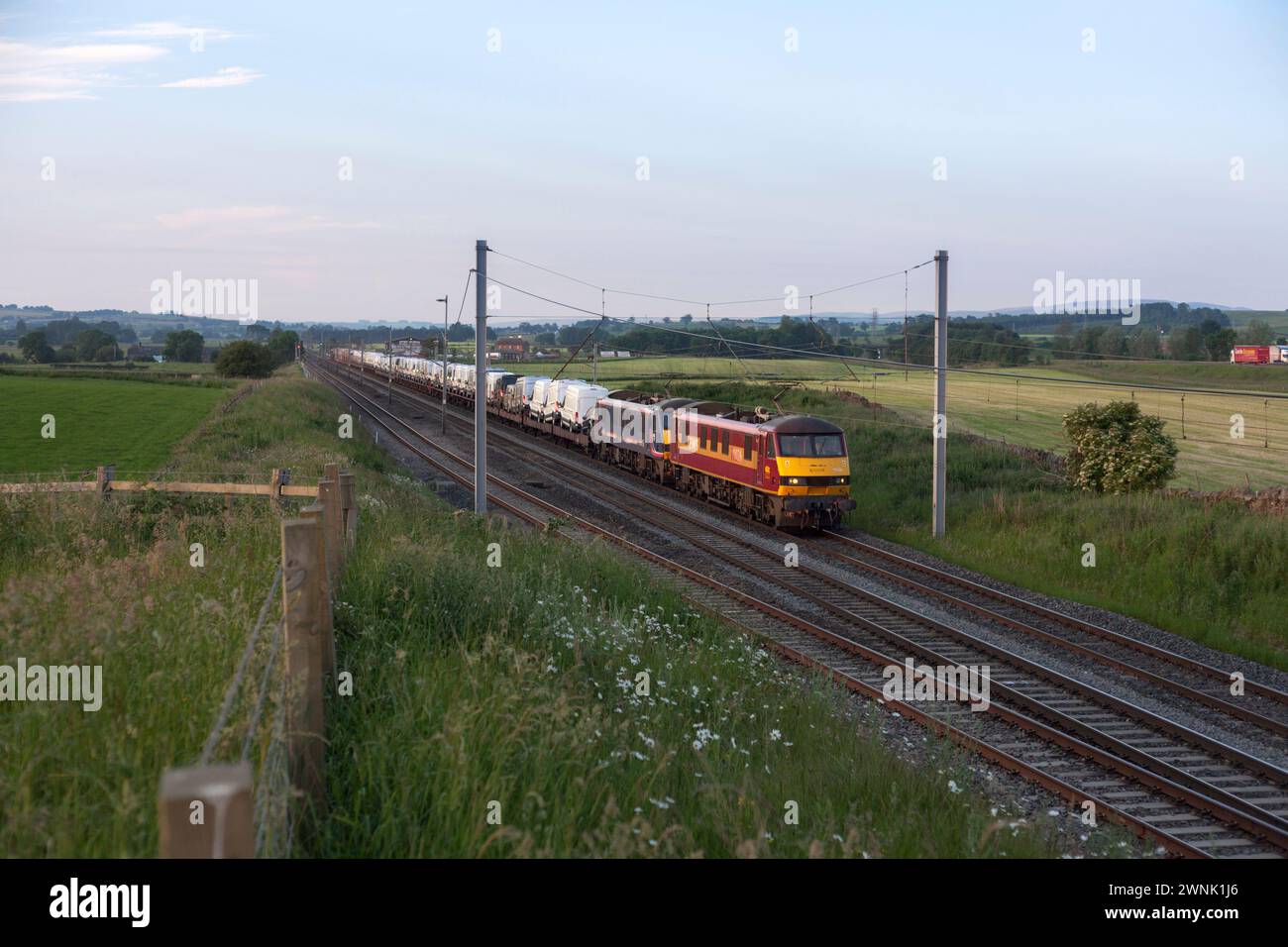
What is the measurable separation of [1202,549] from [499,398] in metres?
48.3

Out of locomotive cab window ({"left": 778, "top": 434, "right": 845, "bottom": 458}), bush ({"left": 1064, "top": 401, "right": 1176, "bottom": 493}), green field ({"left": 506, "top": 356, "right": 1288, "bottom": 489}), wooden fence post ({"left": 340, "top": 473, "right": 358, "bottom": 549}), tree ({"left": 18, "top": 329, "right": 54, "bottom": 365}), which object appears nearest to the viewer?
wooden fence post ({"left": 340, "top": 473, "right": 358, "bottom": 549})

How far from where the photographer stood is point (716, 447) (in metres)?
32.7

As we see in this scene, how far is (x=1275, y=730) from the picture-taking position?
13.1 meters

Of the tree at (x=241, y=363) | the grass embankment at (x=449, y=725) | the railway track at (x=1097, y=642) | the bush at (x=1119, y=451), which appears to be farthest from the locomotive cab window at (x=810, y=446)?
the tree at (x=241, y=363)

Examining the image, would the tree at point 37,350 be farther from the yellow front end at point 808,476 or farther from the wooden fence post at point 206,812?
the wooden fence post at point 206,812

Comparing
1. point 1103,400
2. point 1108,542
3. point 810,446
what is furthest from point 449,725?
point 1103,400

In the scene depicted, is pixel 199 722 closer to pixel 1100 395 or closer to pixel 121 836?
pixel 121 836

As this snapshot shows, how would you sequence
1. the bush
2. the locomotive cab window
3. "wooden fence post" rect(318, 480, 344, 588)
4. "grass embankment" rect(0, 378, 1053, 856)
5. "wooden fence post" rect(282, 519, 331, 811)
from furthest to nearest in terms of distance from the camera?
the bush, the locomotive cab window, "wooden fence post" rect(318, 480, 344, 588), "wooden fence post" rect(282, 519, 331, 811), "grass embankment" rect(0, 378, 1053, 856)

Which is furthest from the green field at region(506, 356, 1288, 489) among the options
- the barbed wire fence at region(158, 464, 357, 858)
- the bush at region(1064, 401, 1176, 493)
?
the barbed wire fence at region(158, 464, 357, 858)

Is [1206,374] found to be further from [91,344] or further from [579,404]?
[91,344]

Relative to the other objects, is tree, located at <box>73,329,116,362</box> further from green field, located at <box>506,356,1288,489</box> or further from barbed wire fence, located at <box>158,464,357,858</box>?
barbed wire fence, located at <box>158,464,357,858</box>

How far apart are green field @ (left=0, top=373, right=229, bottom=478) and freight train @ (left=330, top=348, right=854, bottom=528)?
1358 centimetres

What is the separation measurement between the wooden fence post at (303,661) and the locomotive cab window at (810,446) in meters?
23.6

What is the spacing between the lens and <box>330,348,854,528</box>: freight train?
2828cm
